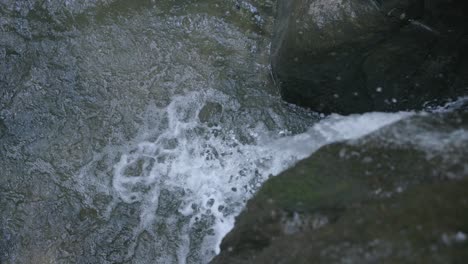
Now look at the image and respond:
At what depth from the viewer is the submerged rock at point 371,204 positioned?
2648 millimetres

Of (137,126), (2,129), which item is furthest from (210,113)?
(2,129)

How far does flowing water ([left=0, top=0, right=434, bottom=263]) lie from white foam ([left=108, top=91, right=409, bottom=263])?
0.5 inches

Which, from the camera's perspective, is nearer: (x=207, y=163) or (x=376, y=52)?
(x=376, y=52)

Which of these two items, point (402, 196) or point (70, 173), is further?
point (70, 173)

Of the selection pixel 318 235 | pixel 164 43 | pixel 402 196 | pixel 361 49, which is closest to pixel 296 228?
pixel 318 235

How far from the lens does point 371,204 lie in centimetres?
306

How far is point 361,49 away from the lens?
4254 mm

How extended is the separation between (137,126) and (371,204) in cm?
281

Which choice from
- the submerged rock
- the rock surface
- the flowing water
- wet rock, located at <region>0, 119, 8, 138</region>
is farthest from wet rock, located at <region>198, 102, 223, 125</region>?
wet rock, located at <region>0, 119, 8, 138</region>

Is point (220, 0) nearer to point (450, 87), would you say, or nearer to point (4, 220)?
point (450, 87)

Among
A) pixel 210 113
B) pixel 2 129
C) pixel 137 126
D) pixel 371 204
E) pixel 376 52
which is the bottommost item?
pixel 2 129

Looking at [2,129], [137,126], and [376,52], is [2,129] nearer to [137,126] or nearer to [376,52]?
[137,126]

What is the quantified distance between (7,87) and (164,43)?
1843 millimetres

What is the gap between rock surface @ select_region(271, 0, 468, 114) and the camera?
4023mm
